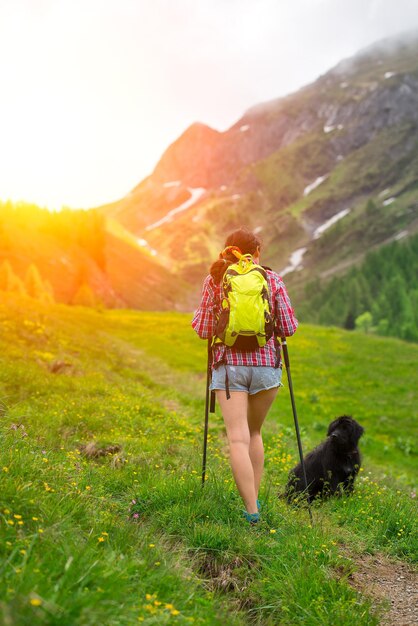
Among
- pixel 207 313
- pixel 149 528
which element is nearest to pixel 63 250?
pixel 207 313

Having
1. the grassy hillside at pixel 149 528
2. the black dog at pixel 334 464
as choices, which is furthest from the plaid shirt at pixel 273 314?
the black dog at pixel 334 464

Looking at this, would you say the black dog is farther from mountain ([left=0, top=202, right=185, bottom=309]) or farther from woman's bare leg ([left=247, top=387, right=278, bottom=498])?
mountain ([left=0, top=202, right=185, bottom=309])

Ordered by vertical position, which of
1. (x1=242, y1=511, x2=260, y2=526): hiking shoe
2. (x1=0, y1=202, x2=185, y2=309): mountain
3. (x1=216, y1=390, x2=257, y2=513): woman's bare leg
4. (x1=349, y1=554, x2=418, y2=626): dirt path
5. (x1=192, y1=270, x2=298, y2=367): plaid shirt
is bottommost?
(x1=349, y1=554, x2=418, y2=626): dirt path

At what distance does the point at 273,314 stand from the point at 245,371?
0.78 meters

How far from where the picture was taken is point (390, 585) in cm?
546

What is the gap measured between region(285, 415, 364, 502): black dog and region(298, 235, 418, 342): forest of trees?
8039cm

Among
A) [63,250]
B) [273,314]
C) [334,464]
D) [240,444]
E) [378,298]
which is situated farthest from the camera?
[63,250]

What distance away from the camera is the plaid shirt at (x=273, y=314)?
19.8 ft

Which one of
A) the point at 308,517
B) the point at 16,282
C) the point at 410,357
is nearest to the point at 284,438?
the point at 308,517

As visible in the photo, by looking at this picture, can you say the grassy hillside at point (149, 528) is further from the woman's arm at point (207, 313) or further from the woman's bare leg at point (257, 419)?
the woman's arm at point (207, 313)

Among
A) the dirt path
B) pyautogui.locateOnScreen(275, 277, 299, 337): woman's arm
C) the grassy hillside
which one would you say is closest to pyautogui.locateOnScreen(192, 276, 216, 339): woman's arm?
pyautogui.locateOnScreen(275, 277, 299, 337): woman's arm

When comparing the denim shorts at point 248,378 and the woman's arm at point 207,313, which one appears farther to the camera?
the woman's arm at point 207,313

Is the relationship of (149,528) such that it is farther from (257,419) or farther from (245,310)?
(245,310)

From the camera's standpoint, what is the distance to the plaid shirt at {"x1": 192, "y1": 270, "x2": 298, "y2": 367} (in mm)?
6047
